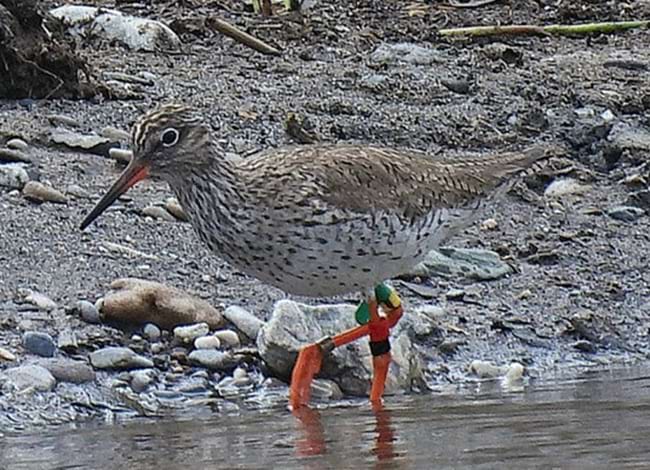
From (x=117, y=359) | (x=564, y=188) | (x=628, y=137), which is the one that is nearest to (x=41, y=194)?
(x=117, y=359)

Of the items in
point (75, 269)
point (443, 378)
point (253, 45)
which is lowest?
point (443, 378)

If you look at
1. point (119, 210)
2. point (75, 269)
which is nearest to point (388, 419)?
point (75, 269)

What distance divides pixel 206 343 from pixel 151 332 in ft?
0.87

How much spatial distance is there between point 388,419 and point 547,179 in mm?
4689

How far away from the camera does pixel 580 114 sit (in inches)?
495

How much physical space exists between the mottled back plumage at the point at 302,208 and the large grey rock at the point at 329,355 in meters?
0.44

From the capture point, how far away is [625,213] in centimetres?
1095

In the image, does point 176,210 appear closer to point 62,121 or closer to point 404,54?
point 62,121

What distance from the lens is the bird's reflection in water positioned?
6.14 meters

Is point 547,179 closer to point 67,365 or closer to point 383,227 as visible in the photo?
point 383,227

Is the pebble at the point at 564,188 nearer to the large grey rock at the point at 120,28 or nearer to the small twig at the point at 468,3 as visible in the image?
the large grey rock at the point at 120,28

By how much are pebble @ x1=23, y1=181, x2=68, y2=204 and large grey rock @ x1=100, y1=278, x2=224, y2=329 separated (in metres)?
1.38

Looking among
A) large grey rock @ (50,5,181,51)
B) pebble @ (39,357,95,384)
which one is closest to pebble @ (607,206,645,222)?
large grey rock @ (50,5,181,51)

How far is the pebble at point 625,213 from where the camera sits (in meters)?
10.9
